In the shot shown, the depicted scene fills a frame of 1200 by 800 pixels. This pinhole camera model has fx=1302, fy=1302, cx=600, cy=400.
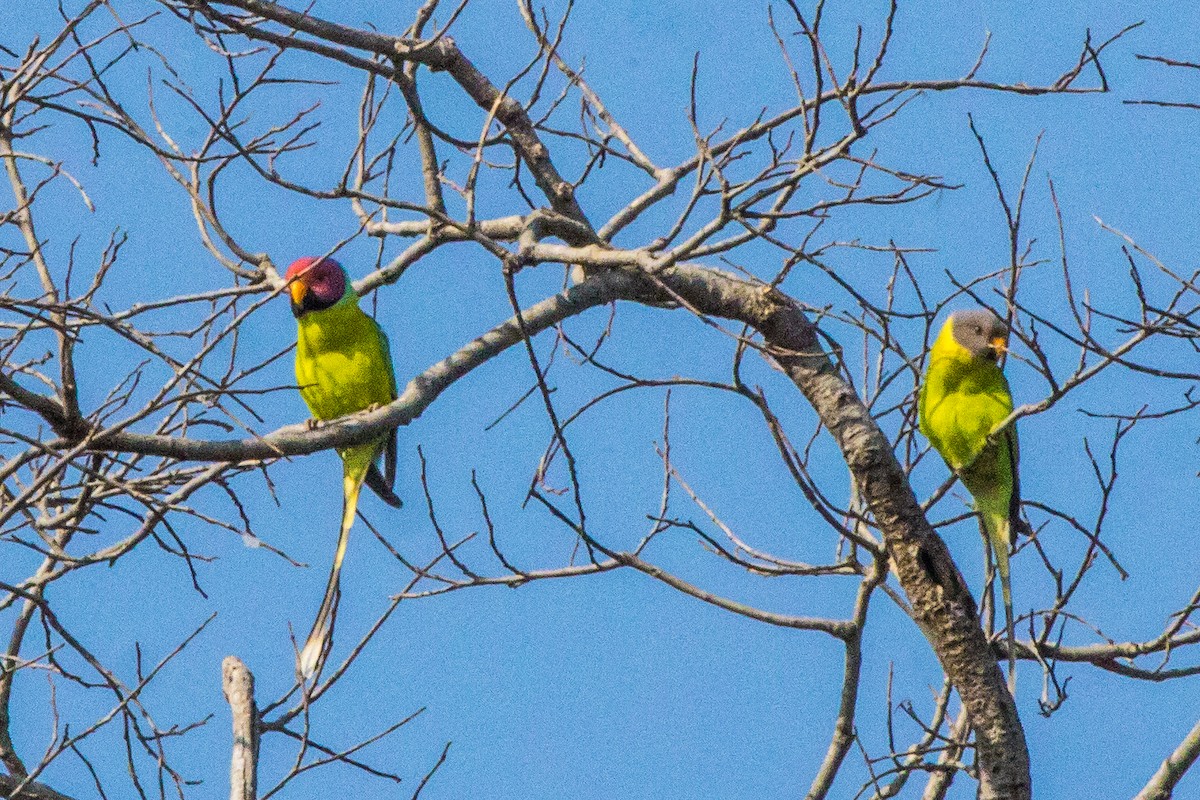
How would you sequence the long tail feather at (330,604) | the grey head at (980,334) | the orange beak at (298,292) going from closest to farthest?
1. the long tail feather at (330,604)
2. the grey head at (980,334)
3. the orange beak at (298,292)

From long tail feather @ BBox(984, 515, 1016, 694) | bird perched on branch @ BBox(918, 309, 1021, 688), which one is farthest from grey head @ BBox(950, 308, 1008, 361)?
long tail feather @ BBox(984, 515, 1016, 694)

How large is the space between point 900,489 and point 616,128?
164 cm

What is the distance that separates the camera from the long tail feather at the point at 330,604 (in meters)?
3.67

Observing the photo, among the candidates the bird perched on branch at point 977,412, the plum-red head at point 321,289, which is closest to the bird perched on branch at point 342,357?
the plum-red head at point 321,289

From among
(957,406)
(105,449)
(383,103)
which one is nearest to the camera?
(105,449)

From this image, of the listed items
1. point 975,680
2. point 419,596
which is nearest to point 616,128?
point 419,596

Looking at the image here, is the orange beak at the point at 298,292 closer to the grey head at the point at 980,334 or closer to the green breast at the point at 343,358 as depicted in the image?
the green breast at the point at 343,358

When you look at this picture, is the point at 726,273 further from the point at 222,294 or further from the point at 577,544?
the point at 222,294

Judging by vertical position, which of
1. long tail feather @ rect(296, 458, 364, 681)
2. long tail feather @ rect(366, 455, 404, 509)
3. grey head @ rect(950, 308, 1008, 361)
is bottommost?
long tail feather @ rect(296, 458, 364, 681)

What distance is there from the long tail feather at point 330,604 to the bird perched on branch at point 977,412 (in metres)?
2.20

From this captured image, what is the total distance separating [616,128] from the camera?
14.9 ft

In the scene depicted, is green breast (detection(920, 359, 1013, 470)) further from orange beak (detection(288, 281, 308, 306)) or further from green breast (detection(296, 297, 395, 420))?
orange beak (detection(288, 281, 308, 306))

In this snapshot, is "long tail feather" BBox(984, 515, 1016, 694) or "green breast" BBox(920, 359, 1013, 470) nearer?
"long tail feather" BBox(984, 515, 1016, 694)

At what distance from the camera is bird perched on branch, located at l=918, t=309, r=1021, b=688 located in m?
4.85
